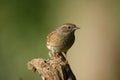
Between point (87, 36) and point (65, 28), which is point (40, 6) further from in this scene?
point (65, 28)

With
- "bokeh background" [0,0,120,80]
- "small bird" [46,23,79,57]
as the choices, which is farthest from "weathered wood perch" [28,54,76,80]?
"bokeh background" [0,0,120,80]

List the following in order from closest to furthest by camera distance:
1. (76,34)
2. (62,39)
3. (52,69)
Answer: (52,69) < (62,39) < (76,34)

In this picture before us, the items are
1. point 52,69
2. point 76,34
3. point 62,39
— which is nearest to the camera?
point 52,69

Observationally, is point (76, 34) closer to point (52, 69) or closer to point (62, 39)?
point (62, 39)

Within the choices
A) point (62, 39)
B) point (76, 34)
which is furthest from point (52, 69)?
point (76, 34)

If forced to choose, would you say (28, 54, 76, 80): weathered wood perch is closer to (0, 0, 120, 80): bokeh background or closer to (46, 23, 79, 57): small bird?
(46, 23, 79, 57): small bird

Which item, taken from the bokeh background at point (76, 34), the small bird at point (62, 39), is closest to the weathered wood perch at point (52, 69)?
the small bird at point (62, 39)
